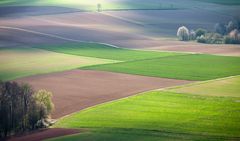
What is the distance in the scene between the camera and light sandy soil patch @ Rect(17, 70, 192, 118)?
Result: 4634 cm

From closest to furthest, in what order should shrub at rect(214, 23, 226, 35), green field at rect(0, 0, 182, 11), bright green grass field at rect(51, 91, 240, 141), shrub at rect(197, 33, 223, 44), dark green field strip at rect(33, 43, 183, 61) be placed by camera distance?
bright green grass field at rect(51, 91, 240, 141) < dark green field strip at rect(33, 43, 183, 61) < shrub at rect(197, 33, 223, 44) < shrub at rect(214, 23, 226, 35) < green field at rect(0, 0, 182, 11)

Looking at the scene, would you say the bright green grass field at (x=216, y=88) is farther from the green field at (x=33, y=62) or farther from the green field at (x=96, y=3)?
the green field at (x=96, y=3)

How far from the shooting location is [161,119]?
39.8 meters

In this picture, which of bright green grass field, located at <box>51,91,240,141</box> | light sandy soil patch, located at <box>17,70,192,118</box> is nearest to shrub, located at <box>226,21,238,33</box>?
light sandy soil patch, located at <box>17,70,192,118</box>

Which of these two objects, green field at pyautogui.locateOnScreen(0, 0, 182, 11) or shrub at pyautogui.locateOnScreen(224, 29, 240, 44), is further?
green field at pyautogui.locateOnScreen(0, 0, 182, 11)

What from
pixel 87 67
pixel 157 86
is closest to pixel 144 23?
pixel 87 67

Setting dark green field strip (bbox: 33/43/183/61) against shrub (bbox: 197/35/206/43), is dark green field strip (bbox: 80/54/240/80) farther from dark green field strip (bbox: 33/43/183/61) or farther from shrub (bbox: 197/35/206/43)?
shrub (bbox: 197/35/206/43)

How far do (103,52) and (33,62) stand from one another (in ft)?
36.1

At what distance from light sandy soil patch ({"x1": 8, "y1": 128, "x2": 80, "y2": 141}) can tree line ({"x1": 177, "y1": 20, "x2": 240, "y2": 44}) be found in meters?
47.7

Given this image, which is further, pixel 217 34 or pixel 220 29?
pixel 220 29

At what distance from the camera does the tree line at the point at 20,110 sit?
1576 inches

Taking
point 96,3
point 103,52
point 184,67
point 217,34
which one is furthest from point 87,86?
point 96,3

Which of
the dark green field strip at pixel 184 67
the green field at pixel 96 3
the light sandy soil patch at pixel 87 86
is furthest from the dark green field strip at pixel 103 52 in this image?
the green field at pixel 96 3

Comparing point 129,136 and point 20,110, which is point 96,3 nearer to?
point 20,110
